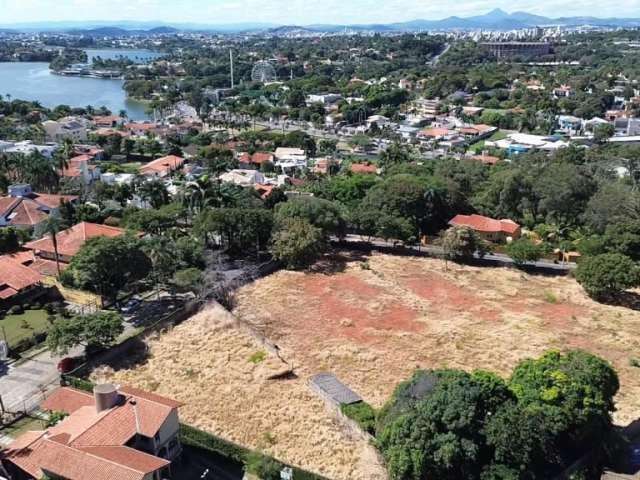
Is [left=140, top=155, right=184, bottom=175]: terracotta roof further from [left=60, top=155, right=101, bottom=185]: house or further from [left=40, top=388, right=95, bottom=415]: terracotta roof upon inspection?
[left=40, top=388, right=95, bottom=415]: terracotta roof

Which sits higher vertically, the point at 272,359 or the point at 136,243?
the point at 136,243

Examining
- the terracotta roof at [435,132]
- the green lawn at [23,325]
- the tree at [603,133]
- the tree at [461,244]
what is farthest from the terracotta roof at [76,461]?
the tree at [603,133]

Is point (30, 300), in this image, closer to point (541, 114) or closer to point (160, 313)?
point (160, 313)

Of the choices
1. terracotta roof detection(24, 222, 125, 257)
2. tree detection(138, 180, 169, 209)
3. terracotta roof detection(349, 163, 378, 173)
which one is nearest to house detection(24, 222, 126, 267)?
terracotta roof detection(24, 222, 125, 257)

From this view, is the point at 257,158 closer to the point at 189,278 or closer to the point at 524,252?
the point at 524,252

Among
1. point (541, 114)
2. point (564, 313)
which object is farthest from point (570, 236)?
point (541, 114)
